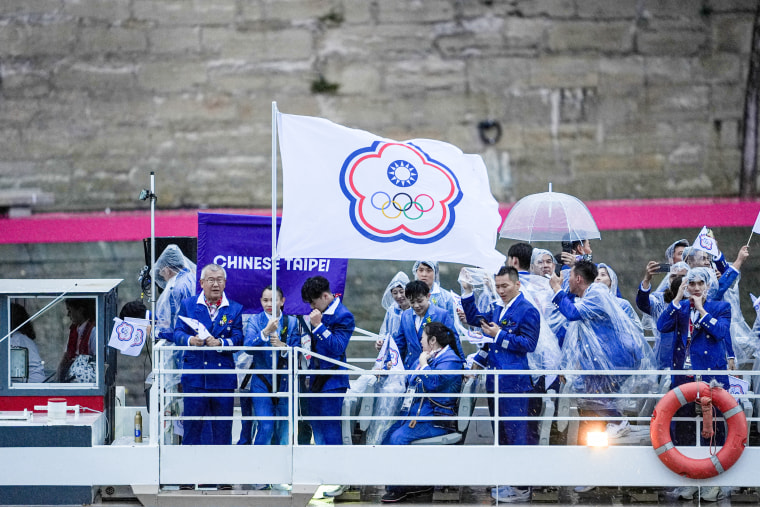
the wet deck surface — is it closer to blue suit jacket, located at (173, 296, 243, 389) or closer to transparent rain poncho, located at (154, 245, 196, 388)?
blue suit jacket, located at (173, 296, 243, 389)

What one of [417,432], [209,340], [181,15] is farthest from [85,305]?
[181,15]

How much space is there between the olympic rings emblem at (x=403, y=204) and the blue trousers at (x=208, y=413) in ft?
6.31

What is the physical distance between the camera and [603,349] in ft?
27.9

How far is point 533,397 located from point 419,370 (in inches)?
44.1

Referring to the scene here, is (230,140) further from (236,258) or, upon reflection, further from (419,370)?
(419,370)

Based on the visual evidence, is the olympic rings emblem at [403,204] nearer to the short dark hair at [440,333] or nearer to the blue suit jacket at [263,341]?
the short dark hair at [440,333]

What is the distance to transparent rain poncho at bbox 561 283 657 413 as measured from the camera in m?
8.39

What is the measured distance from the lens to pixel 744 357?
31.2 ft

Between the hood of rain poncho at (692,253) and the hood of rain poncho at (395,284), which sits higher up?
the hood of rain poncho at (692,253)

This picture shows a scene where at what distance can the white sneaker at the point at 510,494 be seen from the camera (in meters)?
8.27

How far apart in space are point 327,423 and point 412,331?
103cm

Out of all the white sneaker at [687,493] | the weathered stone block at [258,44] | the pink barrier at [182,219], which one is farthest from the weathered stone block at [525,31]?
the white sneaker at [687,493]

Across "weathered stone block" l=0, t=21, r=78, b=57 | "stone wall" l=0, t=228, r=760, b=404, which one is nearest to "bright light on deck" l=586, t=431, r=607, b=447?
"stone wall" l=0, t=228, r=760, b=404

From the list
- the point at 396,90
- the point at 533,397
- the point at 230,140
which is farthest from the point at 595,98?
the point at 533,397
